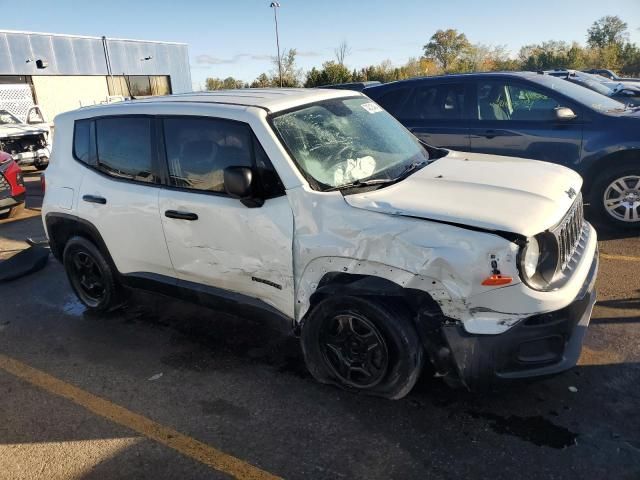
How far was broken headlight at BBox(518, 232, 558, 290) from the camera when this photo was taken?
2520mm

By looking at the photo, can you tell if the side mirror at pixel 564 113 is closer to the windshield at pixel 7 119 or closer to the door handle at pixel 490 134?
the door handle at pixel 490 134

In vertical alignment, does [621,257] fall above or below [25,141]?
below

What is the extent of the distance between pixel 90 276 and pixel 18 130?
1057cm

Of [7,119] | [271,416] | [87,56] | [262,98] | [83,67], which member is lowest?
[271,416]

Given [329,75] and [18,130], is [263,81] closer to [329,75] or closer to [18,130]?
[329,75]

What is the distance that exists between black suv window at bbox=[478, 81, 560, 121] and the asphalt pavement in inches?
104

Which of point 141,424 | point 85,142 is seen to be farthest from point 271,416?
point 85,142

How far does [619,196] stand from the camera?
5719 mm

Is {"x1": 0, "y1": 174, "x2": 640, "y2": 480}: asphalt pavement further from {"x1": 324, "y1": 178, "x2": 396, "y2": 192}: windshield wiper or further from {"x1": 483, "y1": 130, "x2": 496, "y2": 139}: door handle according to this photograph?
{"x1": 483, "y1": 130, "x2": 496, "y2": 139}: door handle

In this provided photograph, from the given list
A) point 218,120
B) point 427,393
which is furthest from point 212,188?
point 427,393

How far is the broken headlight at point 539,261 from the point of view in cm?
252

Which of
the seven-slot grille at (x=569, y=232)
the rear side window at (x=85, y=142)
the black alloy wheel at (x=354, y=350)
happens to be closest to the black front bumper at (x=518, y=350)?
the seven-slot grille at (x=569, y=232)

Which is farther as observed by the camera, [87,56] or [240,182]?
[87,56]

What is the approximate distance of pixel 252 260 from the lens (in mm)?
3271
